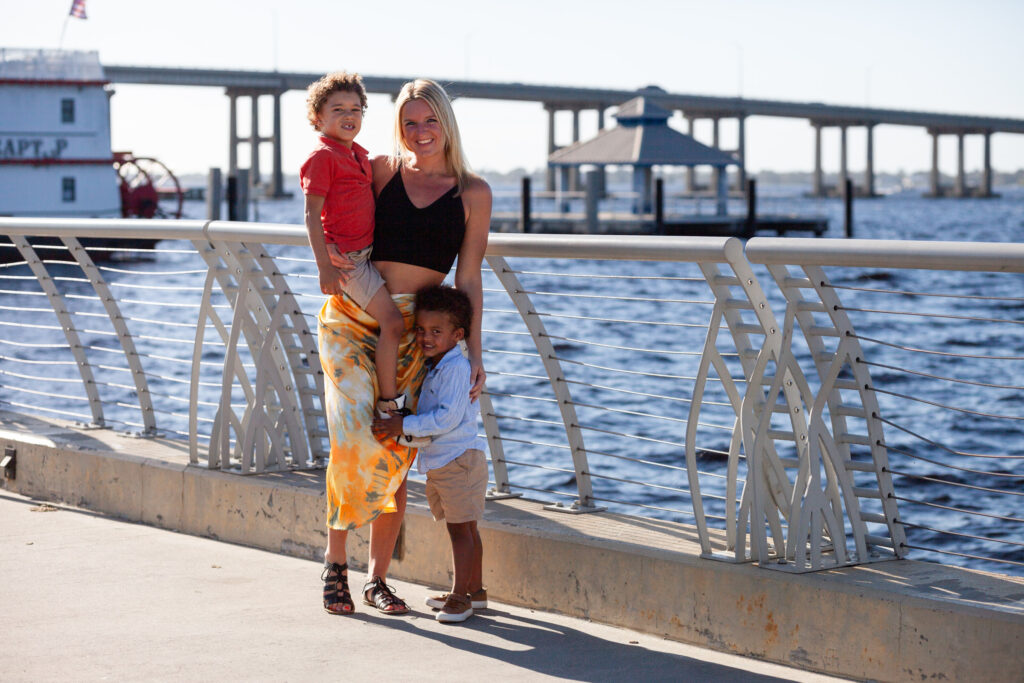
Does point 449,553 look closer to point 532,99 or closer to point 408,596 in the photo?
point 408,596

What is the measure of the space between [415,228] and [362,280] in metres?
0.22

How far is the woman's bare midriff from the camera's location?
A: 411cm

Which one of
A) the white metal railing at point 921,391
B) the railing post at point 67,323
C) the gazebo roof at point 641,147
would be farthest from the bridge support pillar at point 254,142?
the railing post at point 67,323

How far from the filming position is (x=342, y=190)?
4016mm

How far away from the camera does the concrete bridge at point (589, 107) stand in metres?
91.2

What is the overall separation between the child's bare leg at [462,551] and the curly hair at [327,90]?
1294mm

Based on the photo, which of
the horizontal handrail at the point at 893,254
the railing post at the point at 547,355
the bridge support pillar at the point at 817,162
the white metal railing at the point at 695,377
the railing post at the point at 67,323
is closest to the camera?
the horizontal handrail at the point at 893,254

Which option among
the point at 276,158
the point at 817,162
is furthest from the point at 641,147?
the point at 817,162

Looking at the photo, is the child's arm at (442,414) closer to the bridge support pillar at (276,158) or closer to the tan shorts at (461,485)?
the tan shorts at (461,485)

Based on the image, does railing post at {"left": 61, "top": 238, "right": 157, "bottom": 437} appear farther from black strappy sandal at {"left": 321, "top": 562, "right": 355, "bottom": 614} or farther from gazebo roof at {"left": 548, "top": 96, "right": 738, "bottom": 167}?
gazebo roof at {"left": 548, "top": 96, "right": 738, "bottom": 167}

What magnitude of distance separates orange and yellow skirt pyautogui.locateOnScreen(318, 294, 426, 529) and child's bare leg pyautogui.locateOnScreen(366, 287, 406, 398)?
0.06 meters

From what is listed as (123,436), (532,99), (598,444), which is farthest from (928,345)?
(532,99)

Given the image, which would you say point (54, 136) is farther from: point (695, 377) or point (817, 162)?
point (817, 162)

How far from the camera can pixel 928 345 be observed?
26141 mm
